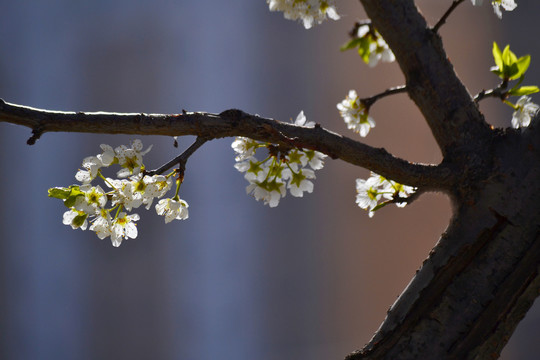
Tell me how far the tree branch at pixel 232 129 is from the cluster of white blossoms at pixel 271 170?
7cm

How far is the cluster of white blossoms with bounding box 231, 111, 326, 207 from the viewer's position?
1.77 feet

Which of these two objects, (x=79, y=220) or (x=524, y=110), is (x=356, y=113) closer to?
(x=524, y=110)

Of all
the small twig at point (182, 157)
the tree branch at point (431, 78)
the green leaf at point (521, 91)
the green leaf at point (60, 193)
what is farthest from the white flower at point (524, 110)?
the green leaf at point (60, 193)

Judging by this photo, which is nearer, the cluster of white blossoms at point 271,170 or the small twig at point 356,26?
the cluster of white blossoms at point 271,170

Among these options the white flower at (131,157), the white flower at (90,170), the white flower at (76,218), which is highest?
the white flower at (131,157)

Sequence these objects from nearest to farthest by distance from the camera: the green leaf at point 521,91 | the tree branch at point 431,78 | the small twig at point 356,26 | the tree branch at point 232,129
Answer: the tree branch at point 232,129
the tree branch at point 431,78
the green leaf at point 521,91
the small twig at point 356,26

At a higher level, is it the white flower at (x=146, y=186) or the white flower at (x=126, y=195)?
the white flower at (x=146, y=186)

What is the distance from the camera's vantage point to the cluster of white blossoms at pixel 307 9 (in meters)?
0.61

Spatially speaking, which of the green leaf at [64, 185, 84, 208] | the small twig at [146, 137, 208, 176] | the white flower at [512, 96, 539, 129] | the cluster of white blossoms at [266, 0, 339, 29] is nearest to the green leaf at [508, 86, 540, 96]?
the white flower at [512, 96, 539, 129]

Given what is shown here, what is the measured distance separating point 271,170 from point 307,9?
211 mm

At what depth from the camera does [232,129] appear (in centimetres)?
44

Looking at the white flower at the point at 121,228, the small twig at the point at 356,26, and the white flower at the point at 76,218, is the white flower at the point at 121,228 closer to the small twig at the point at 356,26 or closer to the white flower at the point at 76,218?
the white flower at the point at 76,218

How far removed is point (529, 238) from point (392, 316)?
137mm

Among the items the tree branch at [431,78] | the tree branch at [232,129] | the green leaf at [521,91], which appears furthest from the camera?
the green leaf at [521,91]
